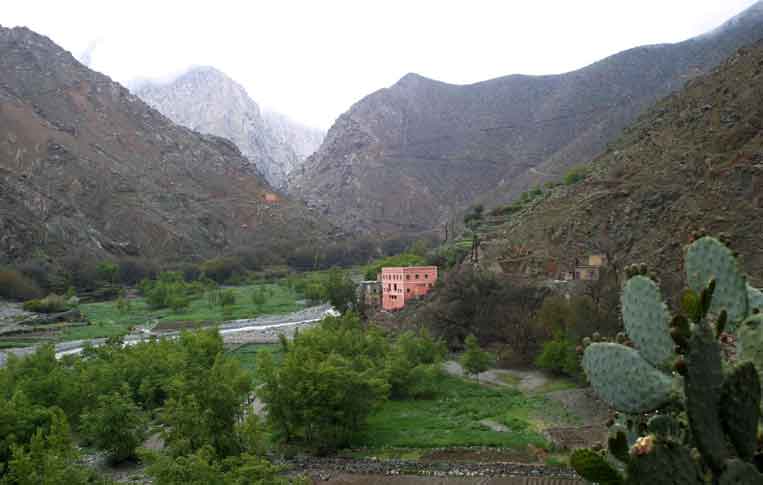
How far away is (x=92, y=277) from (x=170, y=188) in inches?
1474

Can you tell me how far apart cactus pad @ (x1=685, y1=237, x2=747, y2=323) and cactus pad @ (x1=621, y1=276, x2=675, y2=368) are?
1.09ft

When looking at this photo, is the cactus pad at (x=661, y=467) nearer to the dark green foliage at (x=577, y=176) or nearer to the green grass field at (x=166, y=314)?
the green grass field at (x=166, y=314)

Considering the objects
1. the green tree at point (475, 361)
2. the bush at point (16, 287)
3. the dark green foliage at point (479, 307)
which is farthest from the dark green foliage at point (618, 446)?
the bush at point (16, 287)

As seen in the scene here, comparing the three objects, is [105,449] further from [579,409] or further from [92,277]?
[92,277]

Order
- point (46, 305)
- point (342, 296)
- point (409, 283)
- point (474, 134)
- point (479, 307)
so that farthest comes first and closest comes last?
1. point (474, 134)
2. point (46, 305)
3. point (342, 296)
4. point (409, 283)
5. point (479, 307)

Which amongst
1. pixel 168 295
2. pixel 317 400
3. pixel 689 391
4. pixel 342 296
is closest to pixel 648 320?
pixel 689 391

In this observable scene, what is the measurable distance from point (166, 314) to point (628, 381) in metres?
66.8

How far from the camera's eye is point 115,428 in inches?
840

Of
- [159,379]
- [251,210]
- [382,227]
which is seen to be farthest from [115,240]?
[159,379]

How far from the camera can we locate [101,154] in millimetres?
109625

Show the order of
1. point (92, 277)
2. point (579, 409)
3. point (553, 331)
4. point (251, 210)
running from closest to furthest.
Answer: point (579, 409)
point (553, 331)
point (92, 277)
point (251, 210)

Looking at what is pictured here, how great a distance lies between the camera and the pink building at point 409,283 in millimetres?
50625

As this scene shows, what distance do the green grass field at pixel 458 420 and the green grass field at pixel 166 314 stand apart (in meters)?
33.7

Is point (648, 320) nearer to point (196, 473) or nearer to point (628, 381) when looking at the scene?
point (628, 381)
